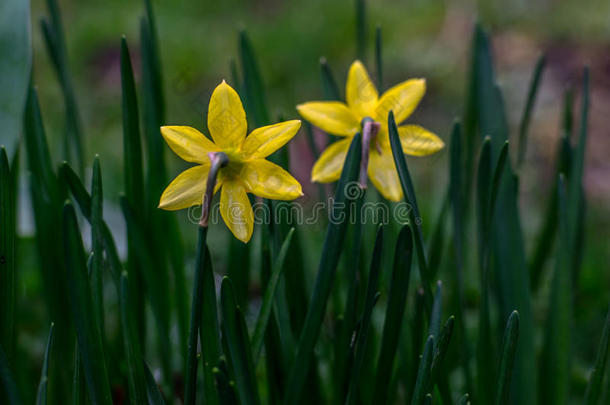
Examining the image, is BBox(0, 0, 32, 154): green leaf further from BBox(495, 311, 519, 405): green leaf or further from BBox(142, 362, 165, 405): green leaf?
BBox(495, 311, 519, 405): green leaf

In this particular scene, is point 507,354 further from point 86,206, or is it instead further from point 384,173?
point 86,206

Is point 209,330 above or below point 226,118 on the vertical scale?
below

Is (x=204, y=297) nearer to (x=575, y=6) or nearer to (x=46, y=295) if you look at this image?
(x=46, y=295)

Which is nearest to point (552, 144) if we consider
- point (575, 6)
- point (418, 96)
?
point (575, 6)

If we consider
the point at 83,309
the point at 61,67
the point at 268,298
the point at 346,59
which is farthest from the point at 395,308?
the point at 346,59

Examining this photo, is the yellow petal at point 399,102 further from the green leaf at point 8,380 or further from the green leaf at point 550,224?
the green leaf at point 8,380

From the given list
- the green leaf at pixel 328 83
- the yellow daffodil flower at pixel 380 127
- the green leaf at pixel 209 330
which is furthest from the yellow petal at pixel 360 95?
the green leaf at pixel 209 330
